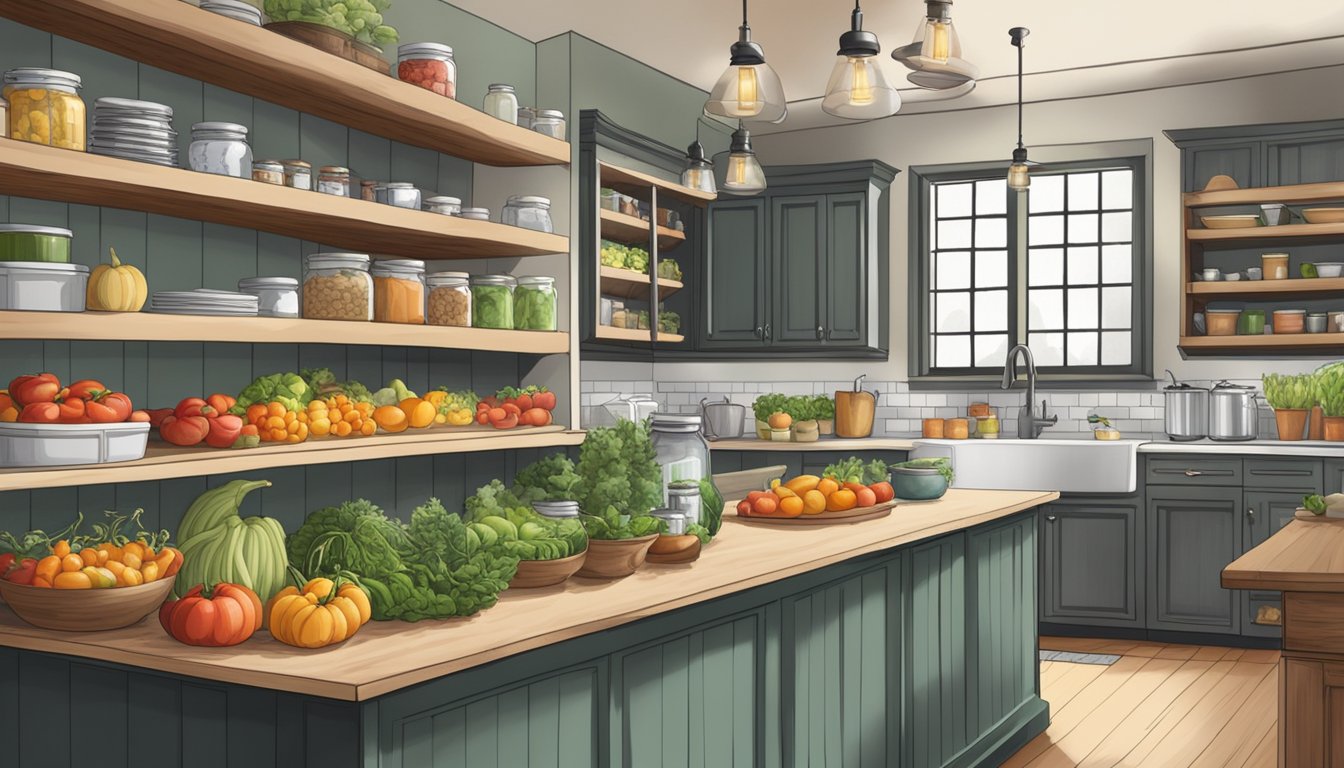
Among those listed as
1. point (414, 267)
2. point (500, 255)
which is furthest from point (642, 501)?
point (500, 255)

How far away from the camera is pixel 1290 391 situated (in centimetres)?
656

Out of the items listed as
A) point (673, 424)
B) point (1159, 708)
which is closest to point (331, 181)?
point (673, 424)

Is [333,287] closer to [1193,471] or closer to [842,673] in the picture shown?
[842,673]

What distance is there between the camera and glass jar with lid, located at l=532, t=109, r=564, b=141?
17.7 feet

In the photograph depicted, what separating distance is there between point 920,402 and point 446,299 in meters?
3.78

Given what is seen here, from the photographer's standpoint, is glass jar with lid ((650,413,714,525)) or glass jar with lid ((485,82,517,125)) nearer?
glass jar with lid ((650,413,714,525))

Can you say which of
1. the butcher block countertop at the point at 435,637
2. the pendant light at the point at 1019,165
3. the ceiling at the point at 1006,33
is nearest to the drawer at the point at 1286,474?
the pendant light at the point at 1019,165

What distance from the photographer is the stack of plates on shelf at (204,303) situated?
3727 millimetres

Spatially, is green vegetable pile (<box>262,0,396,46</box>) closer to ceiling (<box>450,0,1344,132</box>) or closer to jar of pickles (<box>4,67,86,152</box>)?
jar of pickles (<box>4,67,86,152</box>)

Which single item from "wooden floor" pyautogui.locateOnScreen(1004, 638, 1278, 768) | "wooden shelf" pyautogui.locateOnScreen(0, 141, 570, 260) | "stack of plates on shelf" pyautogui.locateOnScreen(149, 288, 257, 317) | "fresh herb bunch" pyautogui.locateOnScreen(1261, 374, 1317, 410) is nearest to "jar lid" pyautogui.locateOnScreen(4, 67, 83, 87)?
"wooden shelf" pyautogui.locateOnScreen(0, 141, 570, 260)

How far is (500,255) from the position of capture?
17.8 feet

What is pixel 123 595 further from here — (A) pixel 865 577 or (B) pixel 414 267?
(B) pixel 414 267

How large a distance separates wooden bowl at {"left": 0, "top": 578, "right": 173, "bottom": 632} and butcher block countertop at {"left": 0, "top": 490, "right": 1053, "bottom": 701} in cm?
2

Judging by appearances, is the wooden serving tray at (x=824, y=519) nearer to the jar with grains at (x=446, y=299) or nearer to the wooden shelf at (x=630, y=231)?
the jar with grains at (x=446, y=299)
